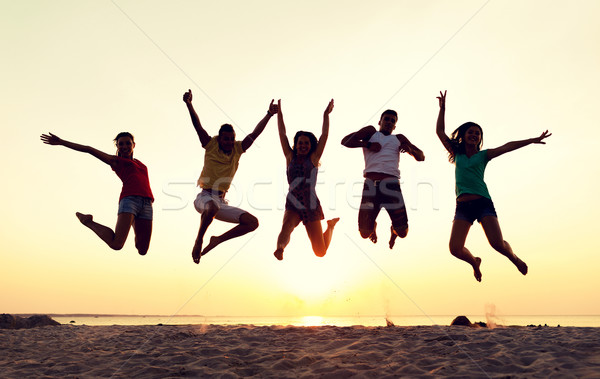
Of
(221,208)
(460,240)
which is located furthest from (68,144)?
(460,240)

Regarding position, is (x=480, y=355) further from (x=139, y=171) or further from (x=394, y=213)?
(x=139, y=171)

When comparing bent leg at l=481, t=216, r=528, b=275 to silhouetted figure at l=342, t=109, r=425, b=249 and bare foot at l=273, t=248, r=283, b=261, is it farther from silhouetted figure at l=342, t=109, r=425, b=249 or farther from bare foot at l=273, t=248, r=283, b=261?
bare foot at l=273, t=248, r=283, b=261

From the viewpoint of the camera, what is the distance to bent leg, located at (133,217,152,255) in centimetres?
731

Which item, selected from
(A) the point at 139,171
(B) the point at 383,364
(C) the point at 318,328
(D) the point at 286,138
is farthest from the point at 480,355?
(A) the point at 139,171

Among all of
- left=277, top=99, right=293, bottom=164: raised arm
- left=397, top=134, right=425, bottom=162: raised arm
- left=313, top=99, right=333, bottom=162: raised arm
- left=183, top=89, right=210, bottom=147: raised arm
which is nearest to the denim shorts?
left=183, top=89, right=210, bottom=147: raised arm

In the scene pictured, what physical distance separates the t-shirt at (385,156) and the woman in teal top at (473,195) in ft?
3.12

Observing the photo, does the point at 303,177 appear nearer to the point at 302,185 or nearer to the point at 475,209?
the point at 302,185

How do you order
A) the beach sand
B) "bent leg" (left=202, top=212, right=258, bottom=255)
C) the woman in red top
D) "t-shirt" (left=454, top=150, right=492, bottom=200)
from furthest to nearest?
"bent leg" (left=202, top=212, right=258, bottom=255) < the woman in red top < "t-shirt" (left=454, top=150, right=492, bottom=200) < the beach sand

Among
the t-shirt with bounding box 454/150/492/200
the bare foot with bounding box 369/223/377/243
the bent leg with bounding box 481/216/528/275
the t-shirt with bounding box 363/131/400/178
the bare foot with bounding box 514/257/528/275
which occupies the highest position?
the t-shirt with bounding box 363/131/400/178

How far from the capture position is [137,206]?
7.15 m

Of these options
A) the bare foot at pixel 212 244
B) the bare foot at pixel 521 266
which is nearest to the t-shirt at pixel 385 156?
the bare foot at pixel 521 266

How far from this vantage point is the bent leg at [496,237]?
21.2ft

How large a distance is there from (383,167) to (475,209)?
1.67 m

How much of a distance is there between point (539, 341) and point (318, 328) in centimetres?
396
